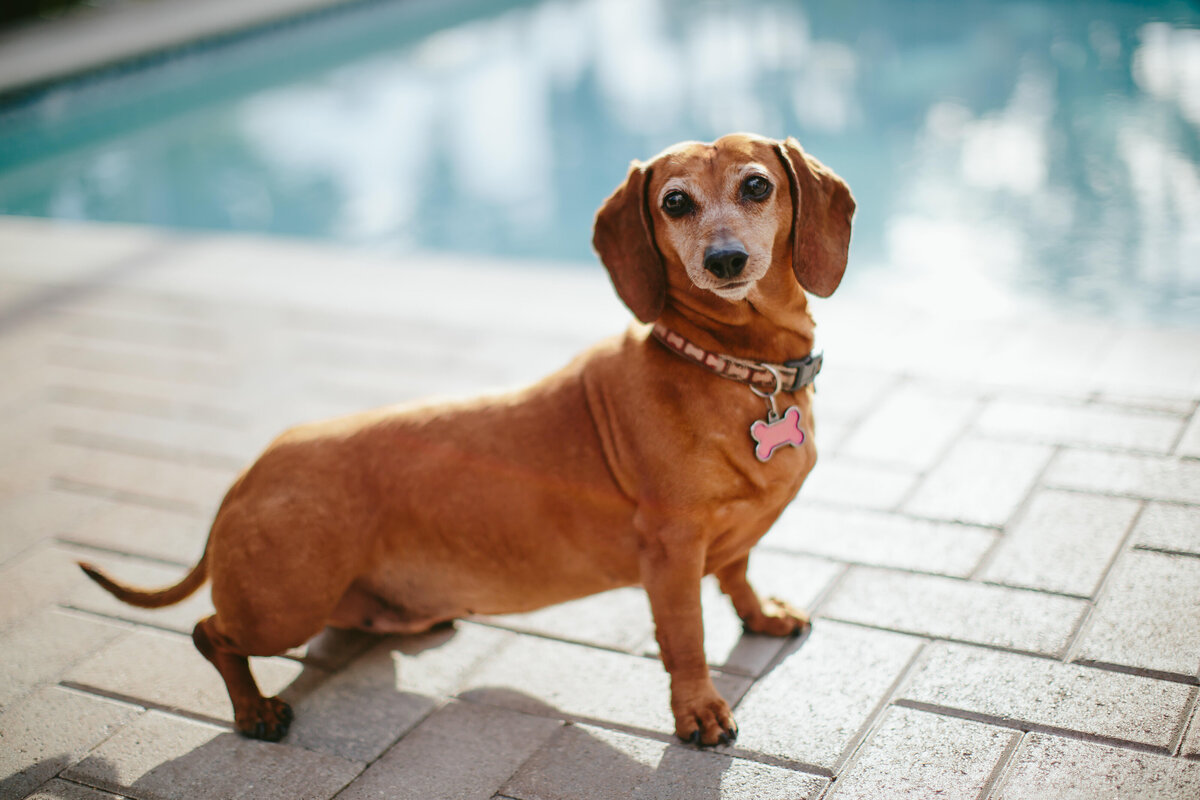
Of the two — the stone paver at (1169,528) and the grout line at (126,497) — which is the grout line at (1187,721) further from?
the grout line at (126,497)

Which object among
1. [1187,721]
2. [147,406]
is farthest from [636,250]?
[147,406]

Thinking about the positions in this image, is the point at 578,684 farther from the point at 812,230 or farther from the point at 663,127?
the point at 663,127

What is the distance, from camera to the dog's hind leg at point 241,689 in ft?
7.68

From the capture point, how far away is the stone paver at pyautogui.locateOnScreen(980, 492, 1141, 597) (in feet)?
8.43

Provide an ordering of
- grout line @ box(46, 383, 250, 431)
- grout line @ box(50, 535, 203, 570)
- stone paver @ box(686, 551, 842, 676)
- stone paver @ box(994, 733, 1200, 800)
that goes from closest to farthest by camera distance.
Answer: stone paver @ box(994, 733, 1200, 800), stone paver @ box(686, 551, 842, 676), grout line @ box(50, 535, 203, 570), grout line @ box(46, 383, 250, 431)

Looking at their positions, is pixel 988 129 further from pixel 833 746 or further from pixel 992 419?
pixel 833 746

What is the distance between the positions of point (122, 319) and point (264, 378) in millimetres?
1223

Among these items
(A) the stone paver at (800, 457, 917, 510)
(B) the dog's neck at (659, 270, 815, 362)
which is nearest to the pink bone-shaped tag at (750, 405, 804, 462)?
(B) the dog's neck at (659, 270, 815, 362)

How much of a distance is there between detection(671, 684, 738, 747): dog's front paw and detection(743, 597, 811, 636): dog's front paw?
361 mm

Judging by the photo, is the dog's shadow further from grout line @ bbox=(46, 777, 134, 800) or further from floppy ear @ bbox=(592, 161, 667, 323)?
floppy ear @ bbox=(592, 161, 667, 323)

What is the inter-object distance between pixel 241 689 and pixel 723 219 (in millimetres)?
1478

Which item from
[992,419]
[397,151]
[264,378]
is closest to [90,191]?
[397,151]

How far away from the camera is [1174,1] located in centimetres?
971

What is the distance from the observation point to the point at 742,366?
2174 millimetres
